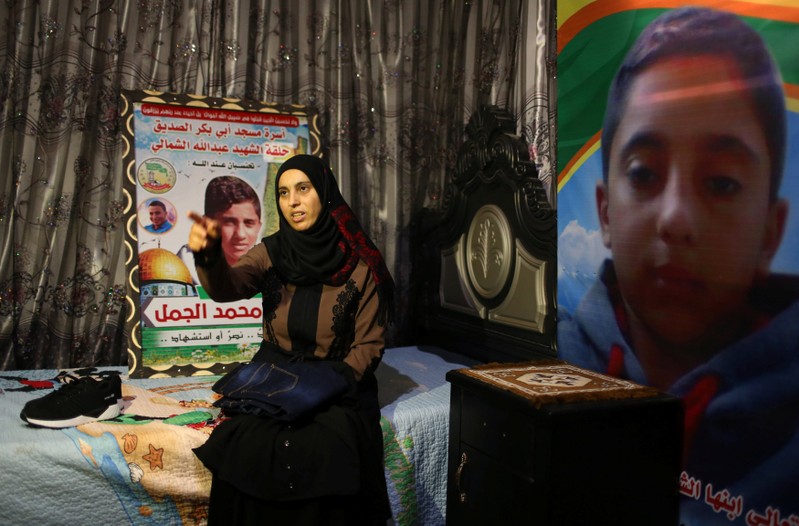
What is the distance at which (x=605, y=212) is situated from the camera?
73.9 inches

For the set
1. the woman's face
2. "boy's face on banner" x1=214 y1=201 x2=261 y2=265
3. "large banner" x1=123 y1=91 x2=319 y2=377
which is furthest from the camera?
"boy's face on banner" x1=214 y1=201 x2=261 y2=265

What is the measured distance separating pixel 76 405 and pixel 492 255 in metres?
1.53

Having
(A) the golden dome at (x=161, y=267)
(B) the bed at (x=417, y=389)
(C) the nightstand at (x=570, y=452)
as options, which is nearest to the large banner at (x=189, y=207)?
(A) the golden dome at (x=161, y=267)

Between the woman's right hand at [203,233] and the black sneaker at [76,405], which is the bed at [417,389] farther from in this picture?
the woman's right hand at [203,233]

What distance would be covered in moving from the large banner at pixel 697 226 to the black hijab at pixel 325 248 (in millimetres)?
620

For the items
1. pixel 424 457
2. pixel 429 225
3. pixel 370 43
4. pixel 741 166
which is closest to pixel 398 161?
pixel 429 225

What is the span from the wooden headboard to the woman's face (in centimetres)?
80

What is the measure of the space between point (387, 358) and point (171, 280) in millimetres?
922

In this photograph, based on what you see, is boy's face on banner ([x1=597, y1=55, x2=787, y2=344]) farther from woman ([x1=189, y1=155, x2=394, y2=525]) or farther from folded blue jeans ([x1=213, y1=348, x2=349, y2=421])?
folded blue jeans ([x1=213, y1=348, x2=349, y2=421])

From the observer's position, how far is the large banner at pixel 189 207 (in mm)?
2332

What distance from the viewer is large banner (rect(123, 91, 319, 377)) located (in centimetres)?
233

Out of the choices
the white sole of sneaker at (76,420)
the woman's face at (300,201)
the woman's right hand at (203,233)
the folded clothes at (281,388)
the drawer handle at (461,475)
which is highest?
the woman's face at (300,201)

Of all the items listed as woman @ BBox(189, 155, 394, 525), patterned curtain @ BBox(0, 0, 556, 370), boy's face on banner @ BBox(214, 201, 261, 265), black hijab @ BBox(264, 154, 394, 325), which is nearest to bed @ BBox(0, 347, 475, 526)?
woman @ BBox(189, 155, 394, 525)

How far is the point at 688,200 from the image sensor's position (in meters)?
1.63
